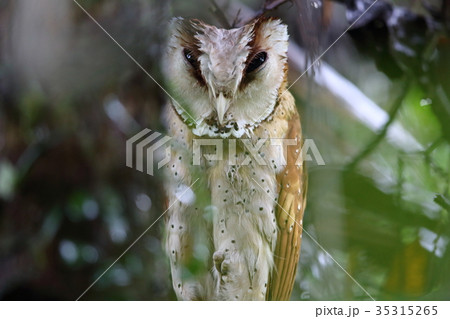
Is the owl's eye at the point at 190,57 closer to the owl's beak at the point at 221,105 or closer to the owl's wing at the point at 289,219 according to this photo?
the owl's beak at the point at 221,105

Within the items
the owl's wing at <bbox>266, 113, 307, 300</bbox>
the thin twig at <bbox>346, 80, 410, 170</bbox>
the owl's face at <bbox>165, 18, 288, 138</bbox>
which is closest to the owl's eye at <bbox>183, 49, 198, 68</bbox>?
the owl's face at <bbox>165, 18, 288, 138</bbox>

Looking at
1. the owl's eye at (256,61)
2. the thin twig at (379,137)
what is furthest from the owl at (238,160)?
the thin twig at (379,137)

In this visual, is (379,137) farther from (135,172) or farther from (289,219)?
(135,172)

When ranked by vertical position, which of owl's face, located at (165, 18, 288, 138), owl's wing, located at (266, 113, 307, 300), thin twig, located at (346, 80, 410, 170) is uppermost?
owl's face, located at (165, 18, 288, 138)

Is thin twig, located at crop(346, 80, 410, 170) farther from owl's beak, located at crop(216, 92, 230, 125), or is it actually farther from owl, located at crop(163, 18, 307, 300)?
owl's beak, located at crop(216, 92, 230, 125)
